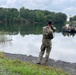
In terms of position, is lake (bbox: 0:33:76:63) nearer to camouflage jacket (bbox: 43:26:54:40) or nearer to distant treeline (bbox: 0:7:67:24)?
camouflage jacket (bbox: 43:26:54:40)

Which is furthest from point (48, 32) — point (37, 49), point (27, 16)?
point (27, 16)

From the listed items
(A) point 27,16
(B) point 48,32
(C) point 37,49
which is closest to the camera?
(B) point 48,32

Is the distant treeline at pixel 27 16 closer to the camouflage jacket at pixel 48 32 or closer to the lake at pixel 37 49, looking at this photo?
the lake at pixel 37 49

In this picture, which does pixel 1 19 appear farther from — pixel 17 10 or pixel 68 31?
pixel 68 31

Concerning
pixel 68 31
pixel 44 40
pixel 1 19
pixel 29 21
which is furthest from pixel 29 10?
pixel 44 40

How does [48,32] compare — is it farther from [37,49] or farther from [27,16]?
[27,16]

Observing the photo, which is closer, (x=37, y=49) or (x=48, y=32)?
(x=48, y=32)

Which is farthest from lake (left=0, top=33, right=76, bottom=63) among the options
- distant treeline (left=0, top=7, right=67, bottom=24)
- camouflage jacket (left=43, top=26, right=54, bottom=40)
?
distant treeline (left=0, top=7, right=67, bottom=24)

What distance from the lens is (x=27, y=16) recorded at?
19350 cm

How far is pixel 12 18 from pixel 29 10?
704 inches

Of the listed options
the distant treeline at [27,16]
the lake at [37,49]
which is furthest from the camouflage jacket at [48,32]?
the distant treeline at [27,16]

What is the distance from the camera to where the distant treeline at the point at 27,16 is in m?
182

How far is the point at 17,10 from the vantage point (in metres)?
191

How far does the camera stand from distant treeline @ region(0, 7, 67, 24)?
7175 inches
